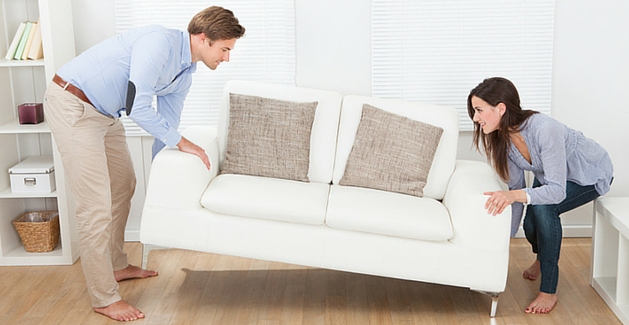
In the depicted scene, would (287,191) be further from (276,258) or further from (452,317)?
(452,317)

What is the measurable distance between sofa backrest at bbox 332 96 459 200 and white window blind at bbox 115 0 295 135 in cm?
49

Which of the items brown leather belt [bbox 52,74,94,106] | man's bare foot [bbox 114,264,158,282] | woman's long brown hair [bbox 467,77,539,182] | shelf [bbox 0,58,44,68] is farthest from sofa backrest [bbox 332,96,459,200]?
shelf [bbox 0,58,44,68]

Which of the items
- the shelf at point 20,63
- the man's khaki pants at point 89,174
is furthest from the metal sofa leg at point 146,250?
the shelf at point 20,63

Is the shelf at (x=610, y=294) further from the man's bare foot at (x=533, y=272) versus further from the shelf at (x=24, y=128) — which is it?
the shelf at (x=24, y=128)

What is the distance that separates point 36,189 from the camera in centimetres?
379

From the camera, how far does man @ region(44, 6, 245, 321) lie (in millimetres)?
2979

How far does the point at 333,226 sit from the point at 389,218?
9.4 inches

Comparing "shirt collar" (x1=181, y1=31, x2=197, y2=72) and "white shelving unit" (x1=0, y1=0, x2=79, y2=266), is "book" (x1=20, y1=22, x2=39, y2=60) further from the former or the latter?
"shirt collar" (x1=181, y1=31, x2=197, y2=72)

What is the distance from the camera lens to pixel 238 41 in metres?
3.93

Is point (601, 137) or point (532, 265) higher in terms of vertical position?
point (601, 137)

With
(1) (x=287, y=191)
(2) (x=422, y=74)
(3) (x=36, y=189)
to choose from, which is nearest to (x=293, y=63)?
(2) (x=422, y=74)

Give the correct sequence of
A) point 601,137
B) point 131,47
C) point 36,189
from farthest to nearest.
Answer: point 601,137, point 36,189, point 131,47

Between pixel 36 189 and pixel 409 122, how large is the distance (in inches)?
75.4

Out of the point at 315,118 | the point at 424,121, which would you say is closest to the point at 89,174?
the point at 315,118
